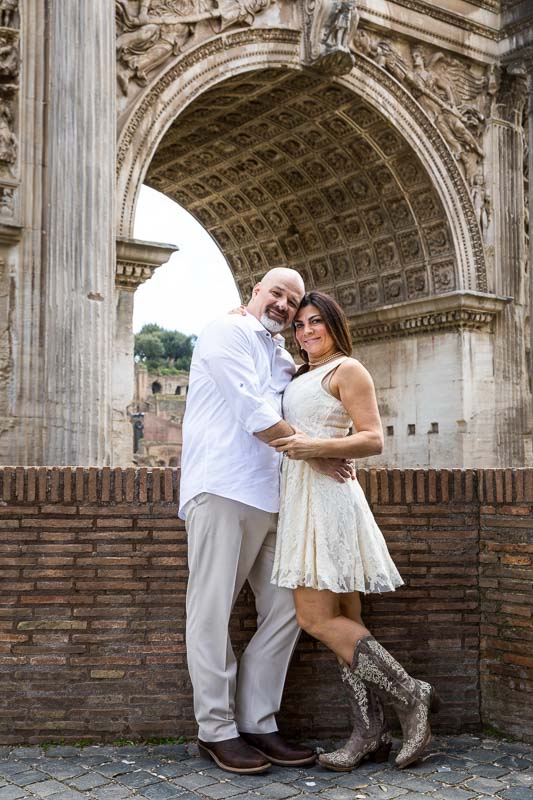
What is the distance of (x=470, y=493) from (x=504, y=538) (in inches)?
11.4

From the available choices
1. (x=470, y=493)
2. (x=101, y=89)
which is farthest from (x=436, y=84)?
(x=470, y=493)

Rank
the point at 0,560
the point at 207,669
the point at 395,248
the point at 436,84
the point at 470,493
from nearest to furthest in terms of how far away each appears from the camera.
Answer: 1. the point at 207,669
2. the point at 0,560
3. the point at 470,493
4. the point at 436,84
5. the point at 395,248

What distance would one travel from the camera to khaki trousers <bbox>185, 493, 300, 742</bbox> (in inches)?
168

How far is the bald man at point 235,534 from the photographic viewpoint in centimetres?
425

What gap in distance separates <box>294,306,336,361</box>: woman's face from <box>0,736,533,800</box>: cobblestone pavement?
1.90 m

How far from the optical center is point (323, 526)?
420 centimetres

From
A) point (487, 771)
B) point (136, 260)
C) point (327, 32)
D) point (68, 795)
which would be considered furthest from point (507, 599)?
point (327, 32)

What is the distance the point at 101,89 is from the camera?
36.3 feet

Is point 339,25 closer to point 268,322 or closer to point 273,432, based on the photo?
point 268,322

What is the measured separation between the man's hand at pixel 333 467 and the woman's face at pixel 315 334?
559 mm

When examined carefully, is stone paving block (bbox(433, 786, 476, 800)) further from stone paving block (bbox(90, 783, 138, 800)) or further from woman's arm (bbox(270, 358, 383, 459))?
woman's arm (bbox(270, 358, 383, 459))

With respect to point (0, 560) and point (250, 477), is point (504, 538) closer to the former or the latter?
point (250, 477)

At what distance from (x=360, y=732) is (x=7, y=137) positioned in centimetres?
869

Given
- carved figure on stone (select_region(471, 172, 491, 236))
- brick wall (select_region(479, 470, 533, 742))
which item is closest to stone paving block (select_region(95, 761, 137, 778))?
brick wall (select_region(479, 470, 533, 742))
